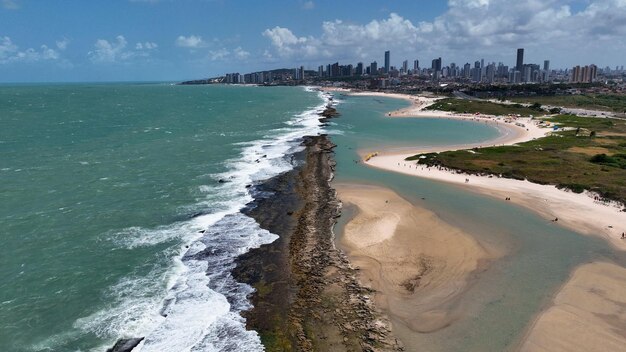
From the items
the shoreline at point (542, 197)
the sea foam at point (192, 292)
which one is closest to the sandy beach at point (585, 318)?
the shoreline at point (542, 197)

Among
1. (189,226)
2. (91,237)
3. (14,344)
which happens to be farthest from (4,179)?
(14,344)

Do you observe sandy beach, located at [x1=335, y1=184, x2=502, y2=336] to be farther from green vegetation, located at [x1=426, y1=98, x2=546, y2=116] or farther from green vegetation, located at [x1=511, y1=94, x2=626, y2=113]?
green vegetation, located at [x1=511, y1=94, x2=626, y2=113]

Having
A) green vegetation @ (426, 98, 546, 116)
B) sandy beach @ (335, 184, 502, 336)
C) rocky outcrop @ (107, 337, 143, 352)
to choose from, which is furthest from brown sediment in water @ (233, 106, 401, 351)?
green vegetation @ (426, 98, 546, 116)

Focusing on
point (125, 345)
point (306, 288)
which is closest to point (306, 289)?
point (306, 288)

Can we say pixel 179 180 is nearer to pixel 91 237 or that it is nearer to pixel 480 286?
pixel 91 237

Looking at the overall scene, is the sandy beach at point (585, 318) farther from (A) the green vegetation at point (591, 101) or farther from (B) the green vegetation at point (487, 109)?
(A) the green vegetation at point (591, 101)
